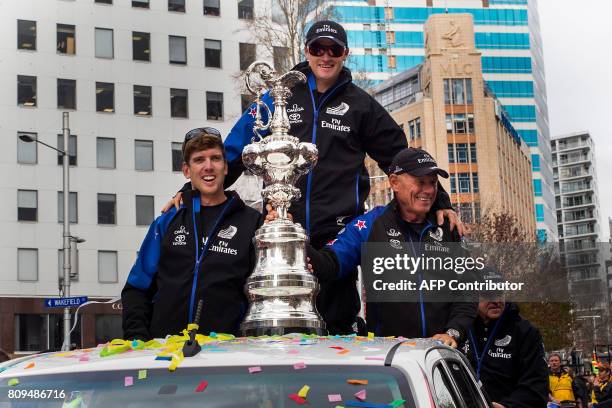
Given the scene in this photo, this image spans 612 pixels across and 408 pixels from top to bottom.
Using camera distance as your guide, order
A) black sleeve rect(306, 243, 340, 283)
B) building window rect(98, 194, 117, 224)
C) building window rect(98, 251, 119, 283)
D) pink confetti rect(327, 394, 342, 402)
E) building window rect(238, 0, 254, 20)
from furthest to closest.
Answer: building window rect(238, 0, 254, 20), building window rect(98, 194, 117, 224), building window rect(98, 251, 119, 283), black sleeve rect(306, 243, 340, 283), pink confetti rect(327, 394, 342, 402)

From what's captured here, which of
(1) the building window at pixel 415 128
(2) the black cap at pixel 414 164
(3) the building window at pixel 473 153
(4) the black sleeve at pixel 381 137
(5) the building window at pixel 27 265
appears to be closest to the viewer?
(2) the black cap at pixel 414 164

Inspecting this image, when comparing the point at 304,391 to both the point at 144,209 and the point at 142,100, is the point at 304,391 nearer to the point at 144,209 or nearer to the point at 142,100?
the point at 144,209

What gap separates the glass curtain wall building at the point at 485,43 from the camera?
119500 millimetres

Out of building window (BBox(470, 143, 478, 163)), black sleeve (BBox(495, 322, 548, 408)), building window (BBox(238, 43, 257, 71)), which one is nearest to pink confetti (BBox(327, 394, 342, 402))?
black sleeve (BBox(495, 322, 548, 408))

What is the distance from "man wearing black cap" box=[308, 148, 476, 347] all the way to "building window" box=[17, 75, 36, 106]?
48529mm

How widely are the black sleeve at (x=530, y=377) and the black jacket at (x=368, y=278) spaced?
129 centimetres

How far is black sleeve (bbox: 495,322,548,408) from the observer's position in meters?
7.17

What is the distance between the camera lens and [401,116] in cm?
10488

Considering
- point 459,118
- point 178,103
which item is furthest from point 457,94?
point 178,103

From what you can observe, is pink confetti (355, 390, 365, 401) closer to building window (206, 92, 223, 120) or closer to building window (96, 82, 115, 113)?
building window (96, 82, 115, 113)

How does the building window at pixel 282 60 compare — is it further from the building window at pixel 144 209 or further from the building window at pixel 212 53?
the building window at pixel 212 53

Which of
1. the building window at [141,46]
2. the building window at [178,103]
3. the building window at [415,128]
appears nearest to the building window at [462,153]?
the building window at [415,128]

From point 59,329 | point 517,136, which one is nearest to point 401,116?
point 517,136

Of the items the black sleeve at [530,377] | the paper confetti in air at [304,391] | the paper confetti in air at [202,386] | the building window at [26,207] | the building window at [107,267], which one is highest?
the building window at [26,207]
